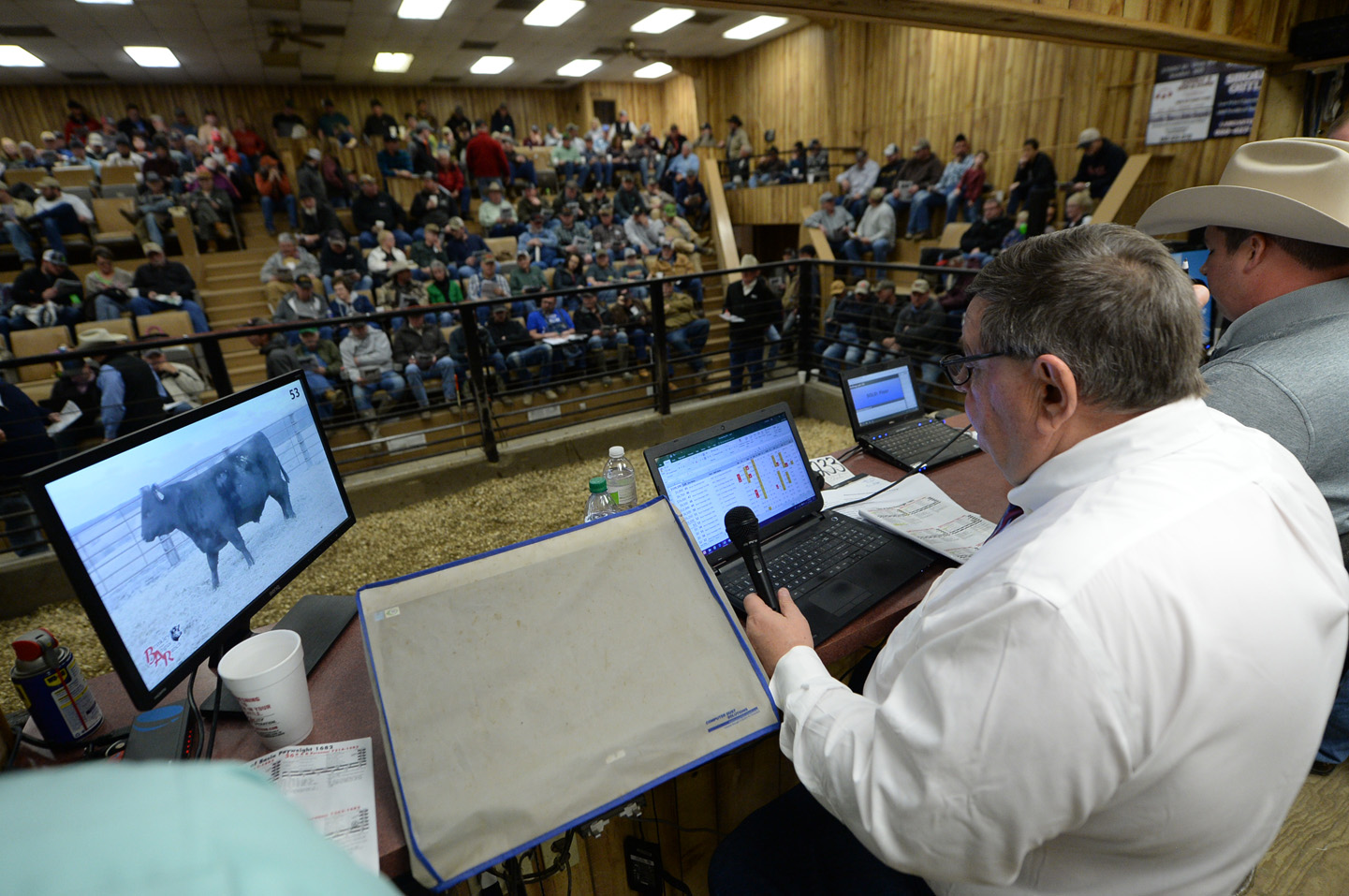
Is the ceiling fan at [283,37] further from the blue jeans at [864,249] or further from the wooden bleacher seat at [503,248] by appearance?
the blue jeans at [864,249]

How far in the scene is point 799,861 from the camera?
1010 millimetres

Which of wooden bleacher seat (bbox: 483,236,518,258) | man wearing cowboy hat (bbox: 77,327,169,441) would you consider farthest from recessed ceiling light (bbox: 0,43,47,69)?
man wearing cowboy hat (bbox: 77,327,169,441)

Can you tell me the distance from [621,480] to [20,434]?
3.64 m

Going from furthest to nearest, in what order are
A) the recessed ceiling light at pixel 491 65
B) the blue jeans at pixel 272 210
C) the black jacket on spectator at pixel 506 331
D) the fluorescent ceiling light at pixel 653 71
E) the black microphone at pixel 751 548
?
the fluorescent ceiling light at pixel 653 71
the recessed ceiling light at pixel 491 65
the blue jeans at pixel 272 210
the black jacket on spectator at pixel 506 331
the black microphone at pixel 751 548

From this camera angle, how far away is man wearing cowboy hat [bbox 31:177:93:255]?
677cm

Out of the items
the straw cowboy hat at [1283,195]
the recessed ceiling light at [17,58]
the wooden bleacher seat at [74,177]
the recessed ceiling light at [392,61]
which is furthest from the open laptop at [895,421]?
the recessed ceiling light at [17,58]

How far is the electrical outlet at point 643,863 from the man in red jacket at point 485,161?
366 inches

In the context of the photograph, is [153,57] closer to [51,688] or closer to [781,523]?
[51,688]

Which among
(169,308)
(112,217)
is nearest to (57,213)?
(112,217)

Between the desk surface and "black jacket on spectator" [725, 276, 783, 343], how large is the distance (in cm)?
380

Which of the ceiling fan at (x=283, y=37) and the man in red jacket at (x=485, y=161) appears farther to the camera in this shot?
the man in red jacket at (x=485, y=161)

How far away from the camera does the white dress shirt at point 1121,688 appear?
57 centimetres

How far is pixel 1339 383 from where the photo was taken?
1.14 metres

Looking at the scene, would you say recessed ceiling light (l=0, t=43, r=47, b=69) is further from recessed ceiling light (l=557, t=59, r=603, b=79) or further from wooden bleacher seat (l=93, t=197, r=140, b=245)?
recessed ceiling light (l=557, t=59, r=603, b=79)
